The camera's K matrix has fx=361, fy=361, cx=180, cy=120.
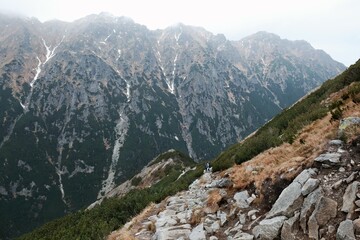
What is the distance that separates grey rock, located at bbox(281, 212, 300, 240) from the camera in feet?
33.6

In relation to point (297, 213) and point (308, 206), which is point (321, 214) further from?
point (297, 213)

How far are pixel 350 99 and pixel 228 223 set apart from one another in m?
10.5

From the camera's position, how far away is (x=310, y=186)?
11.3 metres

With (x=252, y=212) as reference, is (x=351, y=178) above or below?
above

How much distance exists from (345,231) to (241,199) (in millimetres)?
5552

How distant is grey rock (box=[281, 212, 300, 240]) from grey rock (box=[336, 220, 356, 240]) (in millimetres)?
1401

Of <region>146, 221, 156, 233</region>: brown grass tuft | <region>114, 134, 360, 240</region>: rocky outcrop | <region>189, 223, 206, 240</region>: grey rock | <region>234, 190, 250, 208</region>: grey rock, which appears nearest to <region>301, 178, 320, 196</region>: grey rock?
<region>114, 134, 360, 240</region>: rocky outcrop

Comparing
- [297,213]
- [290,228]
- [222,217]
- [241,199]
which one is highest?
[241,199]

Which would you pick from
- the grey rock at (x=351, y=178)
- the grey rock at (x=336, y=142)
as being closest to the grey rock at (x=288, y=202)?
the grey rock at (x=351, y=178)

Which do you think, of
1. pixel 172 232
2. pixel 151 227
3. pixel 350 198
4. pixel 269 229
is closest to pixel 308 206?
pixel 350 198

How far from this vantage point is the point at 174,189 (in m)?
23.9

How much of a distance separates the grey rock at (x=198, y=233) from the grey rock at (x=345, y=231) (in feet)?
16.0

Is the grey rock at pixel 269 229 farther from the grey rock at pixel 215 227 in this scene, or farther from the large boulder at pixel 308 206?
the grey rock at pixel 215 227

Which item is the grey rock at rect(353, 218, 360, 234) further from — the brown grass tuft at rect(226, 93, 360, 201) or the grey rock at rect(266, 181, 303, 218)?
the brown grass tuft at rect(226, 93, 360, 201)
